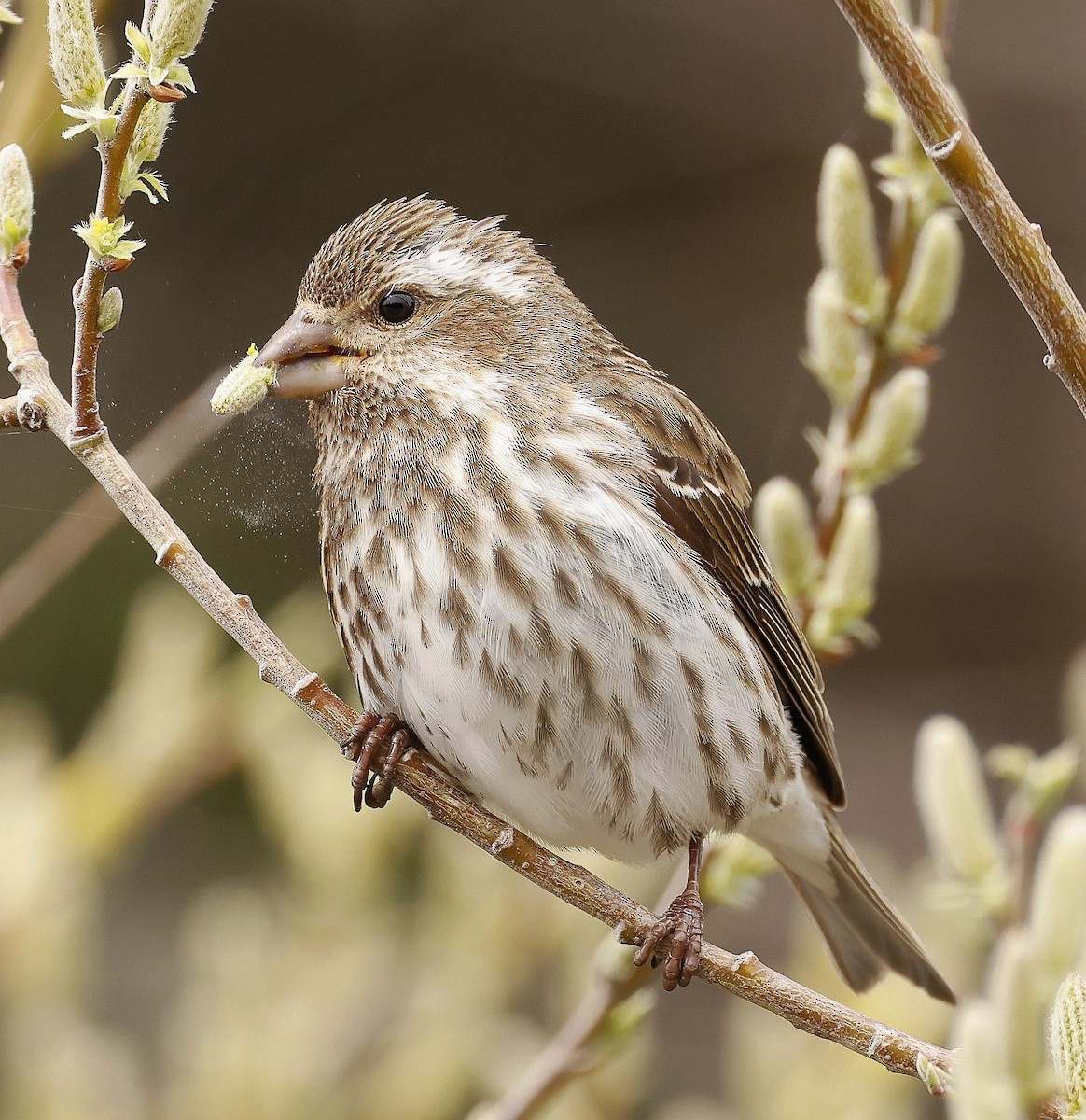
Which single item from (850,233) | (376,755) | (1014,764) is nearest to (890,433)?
(850,233)

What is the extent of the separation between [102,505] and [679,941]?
121 centimetres

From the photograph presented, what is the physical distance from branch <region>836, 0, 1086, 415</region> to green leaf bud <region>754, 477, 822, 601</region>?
0.81 metres

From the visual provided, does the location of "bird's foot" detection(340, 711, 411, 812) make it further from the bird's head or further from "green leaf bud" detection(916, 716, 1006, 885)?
"green leaf bud" detection(916, 716, 1006, 885)

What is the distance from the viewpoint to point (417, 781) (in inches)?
96.3

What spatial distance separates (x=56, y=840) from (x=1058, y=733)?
5.56 m

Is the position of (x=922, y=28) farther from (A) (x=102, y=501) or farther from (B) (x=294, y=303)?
(A) (x=102, y=501)

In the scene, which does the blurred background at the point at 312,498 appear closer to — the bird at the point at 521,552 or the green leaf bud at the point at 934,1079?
the bird at the point at 521,552

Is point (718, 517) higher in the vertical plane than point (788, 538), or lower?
higher

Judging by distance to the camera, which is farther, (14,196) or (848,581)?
(848,581)

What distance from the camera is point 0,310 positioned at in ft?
5.51

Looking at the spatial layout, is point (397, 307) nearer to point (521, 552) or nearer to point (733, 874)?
point (521, 552)

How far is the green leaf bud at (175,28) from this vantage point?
142cm

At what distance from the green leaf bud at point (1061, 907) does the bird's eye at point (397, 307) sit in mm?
1403

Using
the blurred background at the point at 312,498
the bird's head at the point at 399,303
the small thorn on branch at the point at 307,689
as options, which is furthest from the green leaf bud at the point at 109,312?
the bird's head at the point at 399,303
